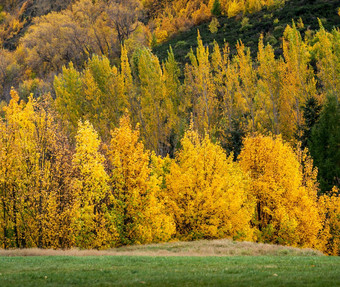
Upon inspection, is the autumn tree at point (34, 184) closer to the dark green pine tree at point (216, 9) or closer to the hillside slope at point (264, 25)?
the hillside slope at point (264, 25)

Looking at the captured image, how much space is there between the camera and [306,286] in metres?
10.7

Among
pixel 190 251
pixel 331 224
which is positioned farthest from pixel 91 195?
pixel 331 224

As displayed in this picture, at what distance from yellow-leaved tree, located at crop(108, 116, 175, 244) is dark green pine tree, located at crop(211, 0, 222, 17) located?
77.1 meters

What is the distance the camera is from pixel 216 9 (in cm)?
9825

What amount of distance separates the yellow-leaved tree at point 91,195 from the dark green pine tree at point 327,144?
2515cm

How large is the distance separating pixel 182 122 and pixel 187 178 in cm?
1525

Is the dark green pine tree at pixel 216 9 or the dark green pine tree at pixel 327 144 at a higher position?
the dark green pine tree at pixel 216 9

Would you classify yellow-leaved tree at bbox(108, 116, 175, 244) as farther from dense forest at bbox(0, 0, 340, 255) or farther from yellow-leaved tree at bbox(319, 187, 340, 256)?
yellow-leaved tree at bbox(319, 187, 340, 256)

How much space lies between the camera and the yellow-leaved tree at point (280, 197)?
33.7 m

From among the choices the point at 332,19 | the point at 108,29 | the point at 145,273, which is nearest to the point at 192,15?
the point at 108,29

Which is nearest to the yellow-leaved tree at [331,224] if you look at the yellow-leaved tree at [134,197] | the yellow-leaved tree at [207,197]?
the yellow-leaved tree at [207,197]

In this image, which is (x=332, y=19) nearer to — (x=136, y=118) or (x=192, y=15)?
(x=192, y=15)

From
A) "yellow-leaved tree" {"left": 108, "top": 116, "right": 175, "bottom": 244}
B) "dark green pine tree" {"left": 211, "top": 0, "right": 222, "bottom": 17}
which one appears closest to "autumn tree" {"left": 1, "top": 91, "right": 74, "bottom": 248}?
"yellow-leaved tree" {"left": 108, "top": 116, "right": 175, "bottom": 244}

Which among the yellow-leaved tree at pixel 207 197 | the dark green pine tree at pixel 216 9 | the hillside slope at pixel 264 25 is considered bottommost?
the yellow-leaved tree at pixel 207 197
